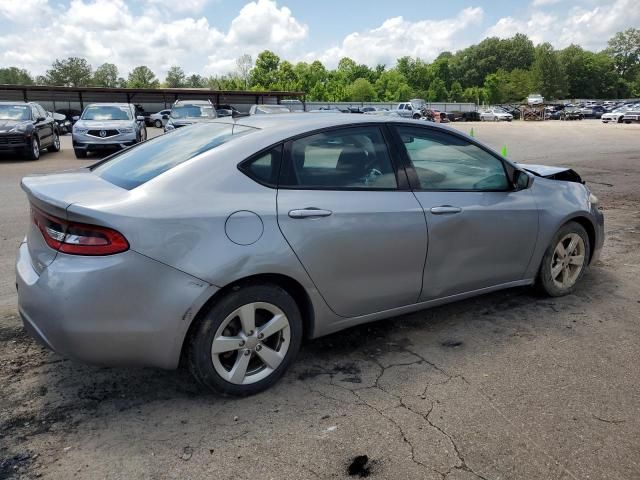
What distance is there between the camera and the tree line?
310 ft

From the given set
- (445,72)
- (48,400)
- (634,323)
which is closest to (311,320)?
(48,400)

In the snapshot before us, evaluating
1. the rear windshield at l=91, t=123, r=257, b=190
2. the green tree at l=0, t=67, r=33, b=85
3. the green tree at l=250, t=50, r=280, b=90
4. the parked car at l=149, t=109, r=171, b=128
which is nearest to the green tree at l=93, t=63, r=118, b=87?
the green tree at l=0, t=67, r=33, b=85

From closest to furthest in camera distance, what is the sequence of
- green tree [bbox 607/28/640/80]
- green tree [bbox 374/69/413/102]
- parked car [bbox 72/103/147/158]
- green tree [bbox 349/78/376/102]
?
parked car [bbox 72/103/147/158]
green tree [bbox 349/78/376/102]
green tree [bbox 374/69/413/102]
green tree [bbox 607/28/640/80]

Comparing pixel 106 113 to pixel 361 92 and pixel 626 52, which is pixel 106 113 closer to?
pixel 361 92

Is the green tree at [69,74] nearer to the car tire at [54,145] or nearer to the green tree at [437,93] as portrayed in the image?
the green tree at [437,93]

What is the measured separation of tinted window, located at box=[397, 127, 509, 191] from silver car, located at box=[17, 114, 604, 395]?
11 mm

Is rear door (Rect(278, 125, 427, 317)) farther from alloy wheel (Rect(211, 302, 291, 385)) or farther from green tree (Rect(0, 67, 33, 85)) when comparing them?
green tree (Rect(0, 67, 33, 85))

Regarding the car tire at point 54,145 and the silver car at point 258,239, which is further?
the car tire at point 54,145

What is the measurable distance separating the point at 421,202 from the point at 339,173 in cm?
60

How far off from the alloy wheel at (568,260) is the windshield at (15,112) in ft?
49.4

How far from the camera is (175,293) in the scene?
2.71 metres

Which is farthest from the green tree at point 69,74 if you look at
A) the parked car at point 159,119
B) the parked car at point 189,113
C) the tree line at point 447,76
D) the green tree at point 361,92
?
the parked car at point 189,113

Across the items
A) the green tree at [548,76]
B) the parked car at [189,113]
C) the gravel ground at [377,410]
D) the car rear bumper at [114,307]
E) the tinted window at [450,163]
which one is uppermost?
the green tree at [548,76]

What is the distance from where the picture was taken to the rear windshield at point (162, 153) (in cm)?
312
